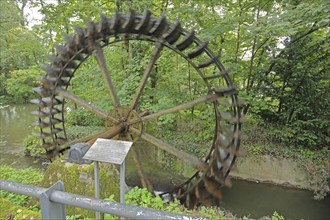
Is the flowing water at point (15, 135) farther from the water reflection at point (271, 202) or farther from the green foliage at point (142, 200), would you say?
the water reflection at point (271, 202)

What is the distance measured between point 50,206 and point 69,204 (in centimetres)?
10

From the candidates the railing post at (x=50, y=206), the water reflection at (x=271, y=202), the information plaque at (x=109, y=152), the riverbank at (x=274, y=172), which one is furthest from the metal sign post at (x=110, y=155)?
the riverbank at (x=274, y=172)

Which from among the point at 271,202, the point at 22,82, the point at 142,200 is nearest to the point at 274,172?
the point at 271,202

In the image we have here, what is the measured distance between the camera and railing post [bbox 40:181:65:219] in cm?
105

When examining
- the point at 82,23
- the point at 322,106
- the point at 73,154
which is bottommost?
the point at 73,154

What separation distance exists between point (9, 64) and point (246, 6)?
48.0 feet

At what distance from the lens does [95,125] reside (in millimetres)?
9047

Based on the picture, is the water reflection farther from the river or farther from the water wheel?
the water wheel

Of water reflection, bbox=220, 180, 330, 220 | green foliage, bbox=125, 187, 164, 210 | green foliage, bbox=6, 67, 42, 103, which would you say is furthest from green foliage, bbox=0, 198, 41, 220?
water reflection, bbox=220, 180, 330, 220

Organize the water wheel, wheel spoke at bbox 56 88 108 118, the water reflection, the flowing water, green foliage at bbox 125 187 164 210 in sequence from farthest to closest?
the flowing water < the water reflection < wheel spoke at bbox 56 88 108 118 < the water wheel < green foliage at bbox 125 187 164 210

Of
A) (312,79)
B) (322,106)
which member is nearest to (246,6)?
(312,79)

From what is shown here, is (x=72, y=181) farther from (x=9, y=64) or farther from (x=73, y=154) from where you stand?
(x=9, y=64)

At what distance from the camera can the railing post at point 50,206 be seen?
1.05 meters

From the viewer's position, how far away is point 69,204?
40.7 inches
